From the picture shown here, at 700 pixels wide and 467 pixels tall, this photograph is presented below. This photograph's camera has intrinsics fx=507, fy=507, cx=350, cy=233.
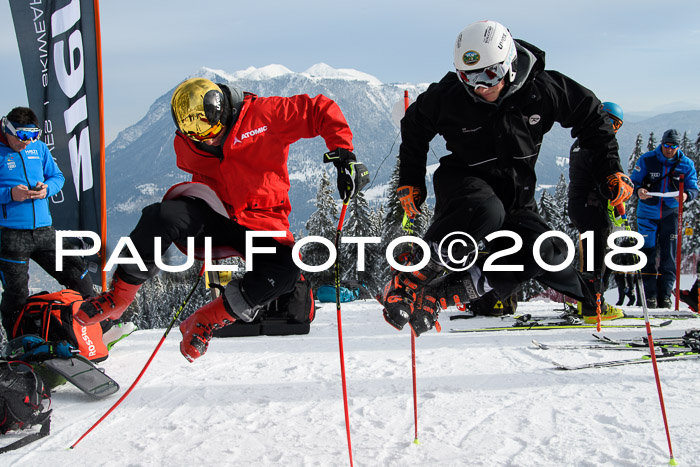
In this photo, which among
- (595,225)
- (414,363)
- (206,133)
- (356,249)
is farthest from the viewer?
(356,249)

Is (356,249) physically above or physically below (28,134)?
below

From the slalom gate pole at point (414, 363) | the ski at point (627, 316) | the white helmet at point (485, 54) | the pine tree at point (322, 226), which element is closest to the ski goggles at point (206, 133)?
the slalom gate pole at point (414, 363)

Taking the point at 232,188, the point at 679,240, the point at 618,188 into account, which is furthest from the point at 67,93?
→ the point at 679,240

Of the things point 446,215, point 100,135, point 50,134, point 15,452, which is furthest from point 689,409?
point 50,134

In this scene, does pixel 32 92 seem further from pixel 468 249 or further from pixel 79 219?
pixel 468 249

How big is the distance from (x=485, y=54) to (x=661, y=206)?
6.61 meters

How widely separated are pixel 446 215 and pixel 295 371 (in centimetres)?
228

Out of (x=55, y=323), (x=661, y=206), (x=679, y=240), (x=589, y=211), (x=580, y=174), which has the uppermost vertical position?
(x=580, y=174)

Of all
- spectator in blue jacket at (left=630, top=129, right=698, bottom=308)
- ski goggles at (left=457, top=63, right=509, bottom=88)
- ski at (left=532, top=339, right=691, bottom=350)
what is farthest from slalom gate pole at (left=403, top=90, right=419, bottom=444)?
spectator in blue jacket at (left=630, top=129, right=698, bottom=308)

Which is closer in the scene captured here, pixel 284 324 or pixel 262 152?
pixel 262 152

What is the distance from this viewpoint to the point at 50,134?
6406mm

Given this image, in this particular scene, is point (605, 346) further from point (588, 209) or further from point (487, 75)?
point (487, 75)

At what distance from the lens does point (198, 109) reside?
352 cm

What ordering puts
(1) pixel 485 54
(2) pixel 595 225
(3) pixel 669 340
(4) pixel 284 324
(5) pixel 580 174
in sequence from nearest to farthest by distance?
(1) pixel 485 54
(3) pixel 669 340
(2) pixel 595 225
(5) pixel 580 174
(4) pixel 284 324
